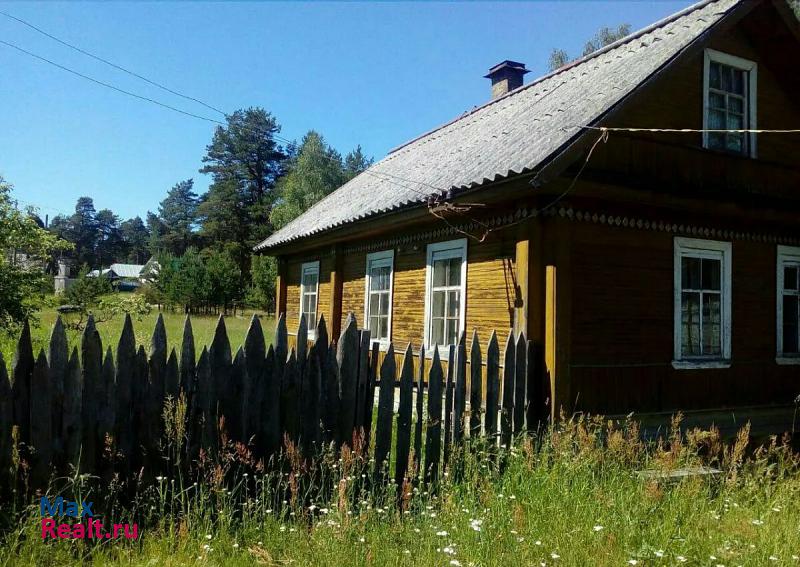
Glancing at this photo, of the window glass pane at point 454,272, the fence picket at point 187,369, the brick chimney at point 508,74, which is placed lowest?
the fence picket at point 187,369

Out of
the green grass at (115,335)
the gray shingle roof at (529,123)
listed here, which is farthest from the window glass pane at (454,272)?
the green grass at (115,335)

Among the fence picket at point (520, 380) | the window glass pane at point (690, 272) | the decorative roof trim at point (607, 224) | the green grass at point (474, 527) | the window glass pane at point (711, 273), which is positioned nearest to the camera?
the green grass at point (474, 527)

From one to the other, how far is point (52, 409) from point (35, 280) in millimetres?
5696

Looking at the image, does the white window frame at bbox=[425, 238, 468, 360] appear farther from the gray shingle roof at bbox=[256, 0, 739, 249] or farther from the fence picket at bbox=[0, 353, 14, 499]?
the fence picket at bbox=[0, 353, 14, 499]

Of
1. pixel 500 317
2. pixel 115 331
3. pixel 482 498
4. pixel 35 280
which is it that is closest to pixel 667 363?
pixel 500 317

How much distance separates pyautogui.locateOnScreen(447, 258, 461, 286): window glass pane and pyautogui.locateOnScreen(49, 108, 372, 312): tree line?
1019 centimetres

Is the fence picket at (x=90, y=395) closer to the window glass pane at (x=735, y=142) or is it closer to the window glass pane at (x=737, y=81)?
the window glass pane at (x=735, y=142)

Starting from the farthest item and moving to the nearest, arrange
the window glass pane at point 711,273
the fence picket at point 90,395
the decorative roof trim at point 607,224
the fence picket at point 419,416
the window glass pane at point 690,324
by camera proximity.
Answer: the window glass pane at point 711,273
the window glass pane at point 690,324
the decorative roof trim at point 607,224
the fence picket at point 419,416
the fence picket at point 90,395

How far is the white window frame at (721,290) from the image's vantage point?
24.4 ft

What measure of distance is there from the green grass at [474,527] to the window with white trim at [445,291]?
3492 mm

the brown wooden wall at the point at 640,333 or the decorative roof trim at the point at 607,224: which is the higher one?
the decorative roof trim at the point at 607,224

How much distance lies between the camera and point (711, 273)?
797cm

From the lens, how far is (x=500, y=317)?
726 cm

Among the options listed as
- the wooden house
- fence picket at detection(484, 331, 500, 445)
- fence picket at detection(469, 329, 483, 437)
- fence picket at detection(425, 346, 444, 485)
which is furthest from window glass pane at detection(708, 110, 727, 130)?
fence picket at detection(425, 346, 444, 485)
